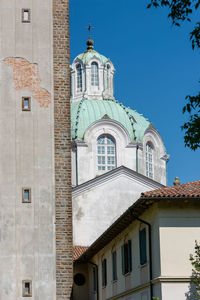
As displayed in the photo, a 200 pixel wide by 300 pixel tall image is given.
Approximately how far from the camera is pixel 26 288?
78.4ft

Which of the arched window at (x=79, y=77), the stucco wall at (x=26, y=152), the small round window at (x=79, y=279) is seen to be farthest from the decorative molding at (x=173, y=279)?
the arched window at (x=79, y=77)

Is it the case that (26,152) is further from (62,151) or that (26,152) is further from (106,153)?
(106,153)

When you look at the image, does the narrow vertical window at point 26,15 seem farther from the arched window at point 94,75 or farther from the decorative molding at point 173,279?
the arched window at point 94,75

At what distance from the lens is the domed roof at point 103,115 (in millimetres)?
42906

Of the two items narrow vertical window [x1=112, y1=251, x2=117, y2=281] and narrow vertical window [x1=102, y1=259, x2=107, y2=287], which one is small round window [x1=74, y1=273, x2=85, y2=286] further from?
narrow vertical window [x1=112, y1=251, x2=117, y2=281]

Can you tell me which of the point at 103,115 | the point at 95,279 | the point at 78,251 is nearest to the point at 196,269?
the point at 95,279

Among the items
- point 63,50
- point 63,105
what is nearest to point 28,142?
point 63,105

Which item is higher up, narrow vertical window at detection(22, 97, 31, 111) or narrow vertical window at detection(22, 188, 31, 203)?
narrow vertical window at detection(22, 97, 31, 111)

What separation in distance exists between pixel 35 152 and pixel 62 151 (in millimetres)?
875

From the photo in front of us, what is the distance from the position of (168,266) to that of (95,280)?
40.7 ft

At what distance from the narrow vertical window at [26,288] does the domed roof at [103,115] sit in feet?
62.0

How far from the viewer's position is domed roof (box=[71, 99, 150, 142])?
42.9 m

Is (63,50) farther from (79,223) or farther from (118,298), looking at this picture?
(79,223)

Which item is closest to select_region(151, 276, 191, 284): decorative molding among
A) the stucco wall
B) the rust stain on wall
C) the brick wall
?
the brick wall
